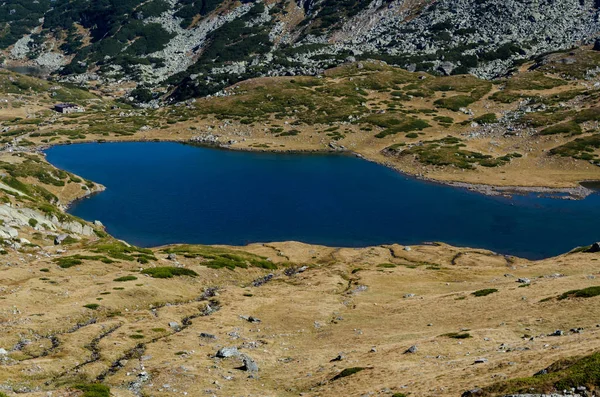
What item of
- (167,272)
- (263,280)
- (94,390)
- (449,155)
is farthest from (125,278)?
(449,155)

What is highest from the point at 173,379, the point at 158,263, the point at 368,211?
the point at 173,379

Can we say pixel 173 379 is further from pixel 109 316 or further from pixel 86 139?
pixel 86 139

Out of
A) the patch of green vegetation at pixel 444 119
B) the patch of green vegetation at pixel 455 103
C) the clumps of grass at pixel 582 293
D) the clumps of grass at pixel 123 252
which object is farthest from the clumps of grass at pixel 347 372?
the patch of green vegetation at pixel 455 103

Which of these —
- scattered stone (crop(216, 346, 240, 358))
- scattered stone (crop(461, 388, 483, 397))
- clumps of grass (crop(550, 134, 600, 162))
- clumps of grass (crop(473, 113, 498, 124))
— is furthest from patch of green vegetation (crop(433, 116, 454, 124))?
scattered stone (crop(461, 388, 483, 397))

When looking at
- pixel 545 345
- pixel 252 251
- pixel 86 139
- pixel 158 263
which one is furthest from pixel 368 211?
pixel 86 139

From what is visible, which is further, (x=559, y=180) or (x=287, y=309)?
(x=559, y=180)

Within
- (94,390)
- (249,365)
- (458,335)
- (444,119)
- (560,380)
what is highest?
(560,380)

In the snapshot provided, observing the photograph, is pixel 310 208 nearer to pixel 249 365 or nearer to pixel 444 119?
pixel 444 119
